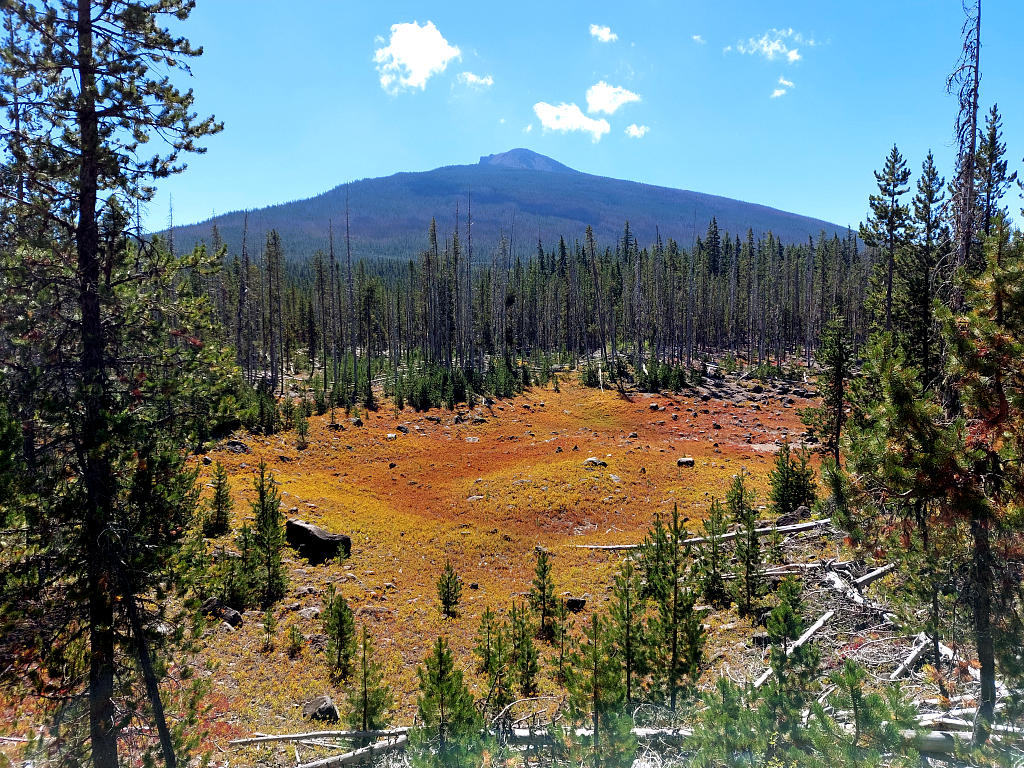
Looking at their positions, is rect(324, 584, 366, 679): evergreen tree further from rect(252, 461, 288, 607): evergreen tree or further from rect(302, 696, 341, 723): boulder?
rect(252, 461, 288, 607): evergreen tree

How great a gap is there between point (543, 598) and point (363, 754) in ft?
17.8

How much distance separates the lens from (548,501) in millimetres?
18453

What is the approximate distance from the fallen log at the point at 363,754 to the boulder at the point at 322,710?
1.66 meters

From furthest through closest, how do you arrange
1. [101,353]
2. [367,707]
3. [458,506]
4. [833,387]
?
[458,506]
[833,387]
[367,707]
[101,353]

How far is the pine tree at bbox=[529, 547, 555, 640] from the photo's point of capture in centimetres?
1037

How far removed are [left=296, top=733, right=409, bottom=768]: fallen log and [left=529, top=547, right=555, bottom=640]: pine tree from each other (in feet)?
14.9

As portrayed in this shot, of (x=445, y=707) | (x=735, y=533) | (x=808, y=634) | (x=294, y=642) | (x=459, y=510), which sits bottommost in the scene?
(x=459, y=510)

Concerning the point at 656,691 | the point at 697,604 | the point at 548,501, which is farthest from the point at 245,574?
the point at 548,501

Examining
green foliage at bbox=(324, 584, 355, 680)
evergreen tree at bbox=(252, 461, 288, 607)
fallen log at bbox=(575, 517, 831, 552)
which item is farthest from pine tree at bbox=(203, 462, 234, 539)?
fallen log at bbox=(575, 517, 831, 552)

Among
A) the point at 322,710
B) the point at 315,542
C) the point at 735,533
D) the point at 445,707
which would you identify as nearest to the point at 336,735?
the point at 322,710

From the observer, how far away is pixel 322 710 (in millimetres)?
7371

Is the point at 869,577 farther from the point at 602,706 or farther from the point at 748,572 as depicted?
the point at 602,706

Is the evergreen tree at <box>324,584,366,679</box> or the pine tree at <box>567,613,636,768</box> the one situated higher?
the pine tree at <box>567,613,636,768</box>

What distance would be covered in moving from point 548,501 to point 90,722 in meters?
14.7
